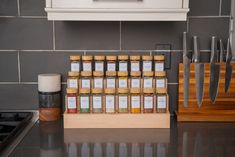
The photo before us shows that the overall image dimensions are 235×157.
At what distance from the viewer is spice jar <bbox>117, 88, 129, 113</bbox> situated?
1152mm

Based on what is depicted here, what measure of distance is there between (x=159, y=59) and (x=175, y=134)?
317mm

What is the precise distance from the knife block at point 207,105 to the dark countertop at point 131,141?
0.10ft

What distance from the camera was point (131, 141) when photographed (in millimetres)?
1056

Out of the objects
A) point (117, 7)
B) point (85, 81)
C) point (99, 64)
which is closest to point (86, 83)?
point (85, 81)

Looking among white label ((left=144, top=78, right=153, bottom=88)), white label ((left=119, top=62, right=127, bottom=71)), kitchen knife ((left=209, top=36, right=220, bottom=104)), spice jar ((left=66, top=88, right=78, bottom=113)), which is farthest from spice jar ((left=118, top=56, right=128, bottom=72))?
kitchen knife ((left=209, top=36, right=220, bottom=104))

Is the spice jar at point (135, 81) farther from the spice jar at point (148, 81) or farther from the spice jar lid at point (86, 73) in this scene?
the spice jar lid at point (86, 73)

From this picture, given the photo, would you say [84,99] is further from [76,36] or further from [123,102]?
[76,36]

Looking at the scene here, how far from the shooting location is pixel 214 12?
128cm

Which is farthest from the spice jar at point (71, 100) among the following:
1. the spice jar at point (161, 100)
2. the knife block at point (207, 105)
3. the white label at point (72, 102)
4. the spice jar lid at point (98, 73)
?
the knife block at point (207, 105)

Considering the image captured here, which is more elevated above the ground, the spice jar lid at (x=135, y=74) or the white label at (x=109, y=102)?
the spice jar lid at (x=135, y=74)

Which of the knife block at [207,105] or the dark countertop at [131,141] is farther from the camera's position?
the knife block at [207,105]

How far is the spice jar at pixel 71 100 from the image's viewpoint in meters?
1.15

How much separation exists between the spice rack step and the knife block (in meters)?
0.14

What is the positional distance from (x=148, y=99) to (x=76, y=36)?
Answer: 0.42 m
